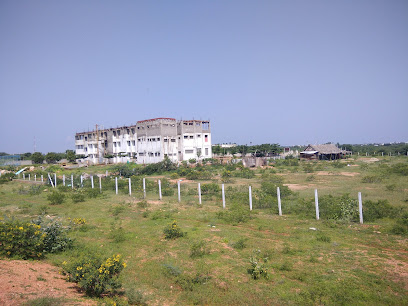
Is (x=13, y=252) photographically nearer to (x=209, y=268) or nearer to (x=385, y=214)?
(x=209, y=268)

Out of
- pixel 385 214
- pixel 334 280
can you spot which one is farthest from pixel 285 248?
pixel 385 214

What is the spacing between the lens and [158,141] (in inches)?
2132

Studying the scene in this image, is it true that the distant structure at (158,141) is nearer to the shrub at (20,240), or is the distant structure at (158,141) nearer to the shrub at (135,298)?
the shrub at (20,240)

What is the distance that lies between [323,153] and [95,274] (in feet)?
202

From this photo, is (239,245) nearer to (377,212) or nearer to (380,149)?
(377,212)

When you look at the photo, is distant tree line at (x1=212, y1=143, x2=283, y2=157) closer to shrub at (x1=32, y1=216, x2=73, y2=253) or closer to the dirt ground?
shrub at (x1=32, y1=216, x2=73, y2=253)

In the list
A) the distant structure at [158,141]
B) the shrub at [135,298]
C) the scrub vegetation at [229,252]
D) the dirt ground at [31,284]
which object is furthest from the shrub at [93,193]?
the distant structure at [158,141]

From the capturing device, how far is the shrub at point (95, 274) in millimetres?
6238

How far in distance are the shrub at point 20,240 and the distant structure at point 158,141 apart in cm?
4540

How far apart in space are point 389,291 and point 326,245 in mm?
2945

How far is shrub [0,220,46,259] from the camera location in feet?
25.1

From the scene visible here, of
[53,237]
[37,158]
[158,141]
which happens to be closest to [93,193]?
[53,237]

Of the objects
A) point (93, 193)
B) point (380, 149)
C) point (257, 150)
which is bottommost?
point (93, 193)

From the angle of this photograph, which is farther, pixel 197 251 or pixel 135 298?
pixel 197 251
